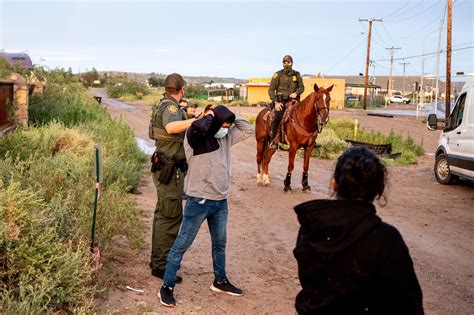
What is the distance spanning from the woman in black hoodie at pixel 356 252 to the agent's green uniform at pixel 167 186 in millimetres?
3188

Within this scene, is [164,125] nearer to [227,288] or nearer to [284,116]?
[227,288]

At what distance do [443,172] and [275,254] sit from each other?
8.54 meters

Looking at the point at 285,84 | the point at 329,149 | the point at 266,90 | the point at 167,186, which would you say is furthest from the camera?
the point at 266,90

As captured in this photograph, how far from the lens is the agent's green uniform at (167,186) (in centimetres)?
605

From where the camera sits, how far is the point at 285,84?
13.2 m

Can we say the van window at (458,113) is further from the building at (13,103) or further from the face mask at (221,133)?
the building at (13,103)

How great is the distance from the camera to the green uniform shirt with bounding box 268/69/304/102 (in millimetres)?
13109

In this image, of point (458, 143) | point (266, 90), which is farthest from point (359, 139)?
point (266, 90)

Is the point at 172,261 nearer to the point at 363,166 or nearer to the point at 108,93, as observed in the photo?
the point at 363,166

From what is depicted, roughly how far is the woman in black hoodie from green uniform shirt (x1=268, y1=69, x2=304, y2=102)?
10262 millimetres

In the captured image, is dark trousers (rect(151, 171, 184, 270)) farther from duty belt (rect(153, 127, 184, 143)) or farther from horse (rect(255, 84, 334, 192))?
horse (rect(255, 84, 334, 192))

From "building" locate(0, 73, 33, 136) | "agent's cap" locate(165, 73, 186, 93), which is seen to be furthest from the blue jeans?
"building" locate(0, 73, 33, 136)

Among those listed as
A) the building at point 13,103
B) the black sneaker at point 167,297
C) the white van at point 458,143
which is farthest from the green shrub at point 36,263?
the white van at point 458,143

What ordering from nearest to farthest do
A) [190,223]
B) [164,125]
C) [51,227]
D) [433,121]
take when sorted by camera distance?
1. [51,227]
2. [190,223]
3. [164,125]
4. [433,121]
